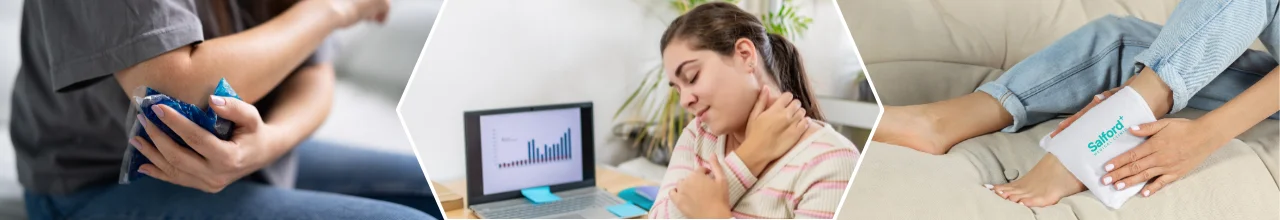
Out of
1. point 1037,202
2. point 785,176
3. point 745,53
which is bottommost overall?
point 1037,202

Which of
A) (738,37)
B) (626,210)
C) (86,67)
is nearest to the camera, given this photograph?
(86,67)

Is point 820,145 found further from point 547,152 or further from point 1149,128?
point 1149,128

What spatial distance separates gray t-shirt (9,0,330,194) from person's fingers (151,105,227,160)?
3.2 inches

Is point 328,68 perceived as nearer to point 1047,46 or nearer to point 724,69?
point 724,69

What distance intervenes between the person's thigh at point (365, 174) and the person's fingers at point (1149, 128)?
1.27m

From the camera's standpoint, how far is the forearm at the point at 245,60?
122 centimetres

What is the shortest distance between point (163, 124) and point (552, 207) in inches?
24.4

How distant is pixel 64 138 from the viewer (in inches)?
50.4

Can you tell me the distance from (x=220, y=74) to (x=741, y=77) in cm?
82

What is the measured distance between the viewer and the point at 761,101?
1353 millimetres

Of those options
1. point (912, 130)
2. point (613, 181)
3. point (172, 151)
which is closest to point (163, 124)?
point (172, 151)

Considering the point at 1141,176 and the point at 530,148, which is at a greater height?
the point at 530,148

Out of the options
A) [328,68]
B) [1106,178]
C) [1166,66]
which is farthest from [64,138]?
[1166,66]

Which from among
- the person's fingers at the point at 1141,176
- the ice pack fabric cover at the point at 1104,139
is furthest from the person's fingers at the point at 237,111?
the person's fingers at the point at 1141,176
